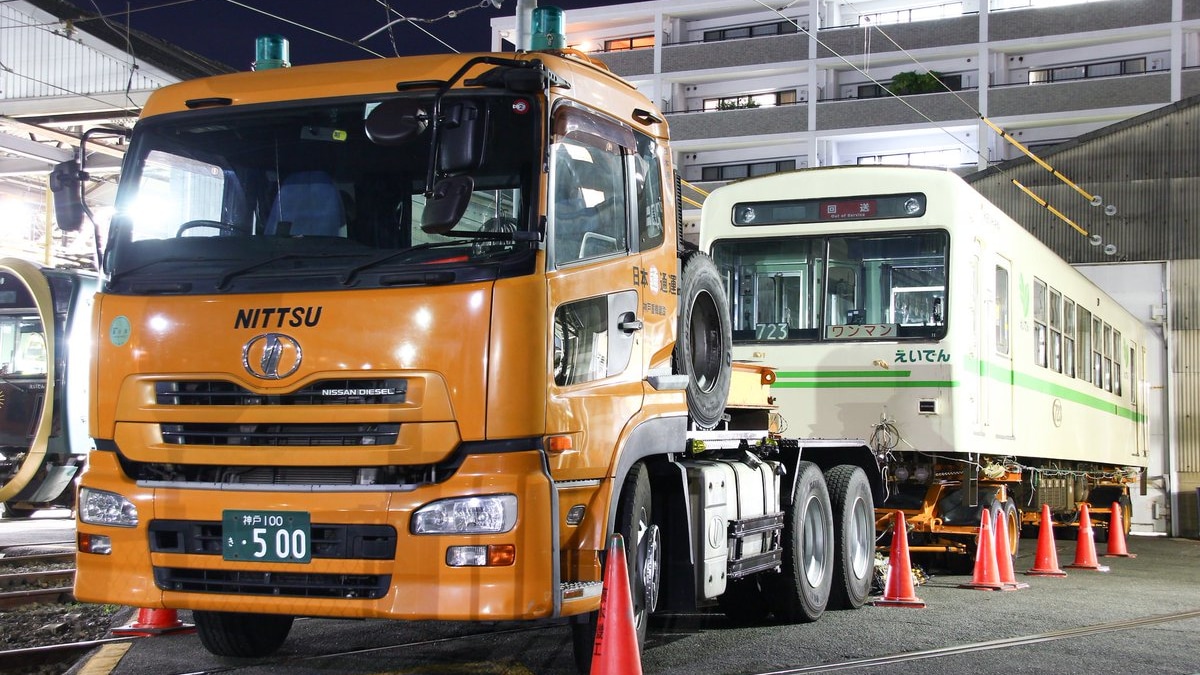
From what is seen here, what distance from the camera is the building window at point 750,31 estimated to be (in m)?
49.1

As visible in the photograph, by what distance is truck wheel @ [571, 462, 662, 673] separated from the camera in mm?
6336

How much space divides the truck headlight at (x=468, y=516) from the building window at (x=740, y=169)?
44.9 metres

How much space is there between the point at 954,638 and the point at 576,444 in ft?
12.4

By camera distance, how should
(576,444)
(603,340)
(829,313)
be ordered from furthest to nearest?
(829,313), (603,340), (576,444)

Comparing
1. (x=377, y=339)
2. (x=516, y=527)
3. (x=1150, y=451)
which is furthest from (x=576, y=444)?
(x=1150, y=451)

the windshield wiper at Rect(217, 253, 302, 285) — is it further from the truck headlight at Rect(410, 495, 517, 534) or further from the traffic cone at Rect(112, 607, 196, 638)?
the traffic cone at Rect(112, 607, 196, 638)

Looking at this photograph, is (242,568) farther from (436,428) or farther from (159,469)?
(436,428)

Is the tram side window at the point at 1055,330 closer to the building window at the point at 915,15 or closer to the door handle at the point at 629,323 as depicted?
the door handle at the point at 629,323

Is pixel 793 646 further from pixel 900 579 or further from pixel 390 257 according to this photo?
pixel 390 257

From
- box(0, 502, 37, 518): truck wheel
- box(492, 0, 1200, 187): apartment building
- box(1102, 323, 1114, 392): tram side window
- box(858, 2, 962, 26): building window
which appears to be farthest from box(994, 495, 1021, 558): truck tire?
box(858, 2, 962, 26): building window

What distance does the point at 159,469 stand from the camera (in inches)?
233

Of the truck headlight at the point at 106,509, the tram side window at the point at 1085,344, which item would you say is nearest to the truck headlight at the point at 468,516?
the truck headlight at the point at 106,509

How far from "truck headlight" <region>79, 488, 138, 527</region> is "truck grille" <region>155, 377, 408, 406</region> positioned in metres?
0.49

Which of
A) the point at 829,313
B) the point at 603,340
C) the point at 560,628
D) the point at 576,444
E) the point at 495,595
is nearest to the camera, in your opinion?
the point at 495,595
